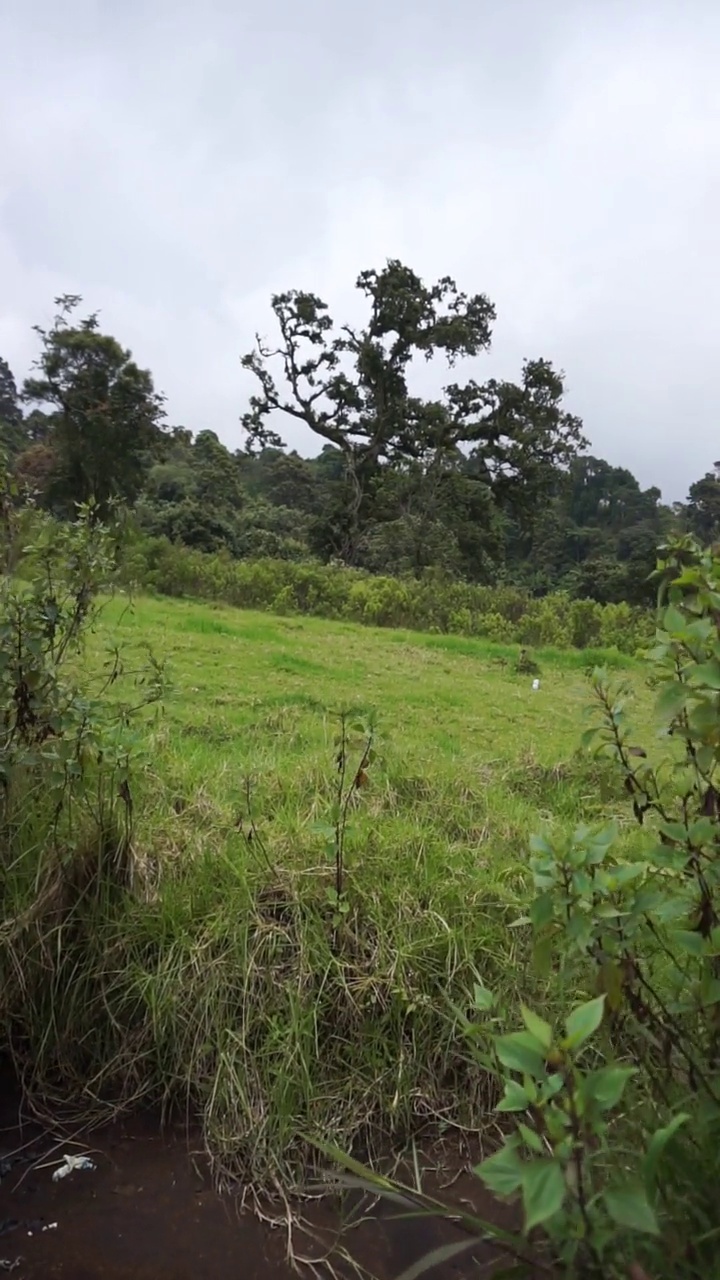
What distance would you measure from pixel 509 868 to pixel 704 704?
158 cm

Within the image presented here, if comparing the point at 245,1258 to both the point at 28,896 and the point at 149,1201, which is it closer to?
the point at 149,1201

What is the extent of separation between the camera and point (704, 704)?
1090mm

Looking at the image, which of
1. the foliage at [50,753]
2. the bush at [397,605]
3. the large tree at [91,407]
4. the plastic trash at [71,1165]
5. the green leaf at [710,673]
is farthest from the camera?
the large tree at [91,407]

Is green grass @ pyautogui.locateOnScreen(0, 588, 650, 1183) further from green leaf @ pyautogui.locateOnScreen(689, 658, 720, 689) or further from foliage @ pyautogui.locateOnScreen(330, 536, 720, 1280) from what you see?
green leaf @ pyautogui.locateOnScreen(689, 658, 720, 689)

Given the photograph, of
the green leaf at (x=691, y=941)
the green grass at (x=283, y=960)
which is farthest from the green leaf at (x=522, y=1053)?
the green grass at (x=283, y=960)

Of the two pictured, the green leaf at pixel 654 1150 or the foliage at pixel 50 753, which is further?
the foliage at pixel 50 753

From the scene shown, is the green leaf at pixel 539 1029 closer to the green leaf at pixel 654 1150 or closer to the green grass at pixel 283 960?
the green leaf at pixel 654 1150

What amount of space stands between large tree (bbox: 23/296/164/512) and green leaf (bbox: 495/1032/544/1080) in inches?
645

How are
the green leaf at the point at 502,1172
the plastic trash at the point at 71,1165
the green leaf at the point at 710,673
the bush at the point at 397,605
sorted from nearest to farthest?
the green leaf at the point at 502,1172, the green leaf at the point at 710,673, the plastic trash at the point at 71,1165, the bush at the point at 397,605

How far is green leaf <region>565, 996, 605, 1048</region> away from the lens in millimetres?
726

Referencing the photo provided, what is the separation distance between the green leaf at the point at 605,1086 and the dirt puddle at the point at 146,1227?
116cm

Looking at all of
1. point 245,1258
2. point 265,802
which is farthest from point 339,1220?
point 265,802

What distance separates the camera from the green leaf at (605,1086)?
2.47 feet

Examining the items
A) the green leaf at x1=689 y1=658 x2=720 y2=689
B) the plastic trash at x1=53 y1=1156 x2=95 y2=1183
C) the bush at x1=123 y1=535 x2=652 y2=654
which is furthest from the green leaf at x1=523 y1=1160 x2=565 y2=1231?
the bush at x1=123 y1=535 x2=652 y2=654
